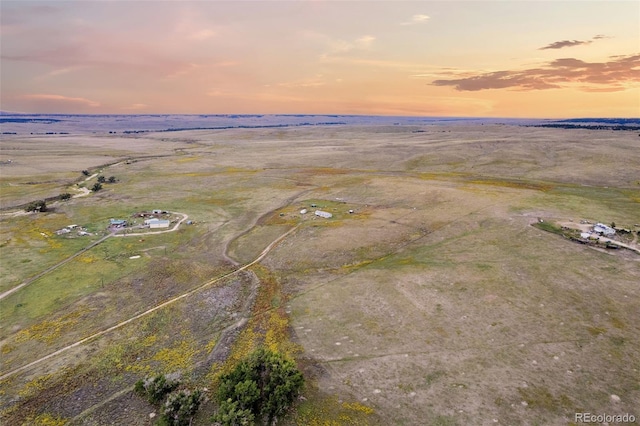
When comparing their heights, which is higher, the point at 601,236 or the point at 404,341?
the point at 601,236

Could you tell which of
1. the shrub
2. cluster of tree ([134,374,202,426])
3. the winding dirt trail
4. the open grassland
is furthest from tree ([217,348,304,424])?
the winding dirt trail

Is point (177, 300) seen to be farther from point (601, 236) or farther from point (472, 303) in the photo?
point (601, 236)

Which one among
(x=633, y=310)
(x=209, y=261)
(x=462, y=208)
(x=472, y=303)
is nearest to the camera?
(x=633, y=310)

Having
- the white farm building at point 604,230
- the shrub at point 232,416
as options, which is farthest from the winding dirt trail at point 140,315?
the white farm building at point 604,230

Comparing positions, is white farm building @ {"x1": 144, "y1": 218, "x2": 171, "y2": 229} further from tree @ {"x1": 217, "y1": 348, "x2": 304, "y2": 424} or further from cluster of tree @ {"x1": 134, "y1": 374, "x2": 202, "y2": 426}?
tree @ {"x1": 217, "y1": 348, "x2": 304, "y2": 424}

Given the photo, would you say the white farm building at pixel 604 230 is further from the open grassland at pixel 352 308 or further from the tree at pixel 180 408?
the tree at pixel 180 408

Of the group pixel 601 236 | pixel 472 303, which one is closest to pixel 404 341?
pixel 472 303
